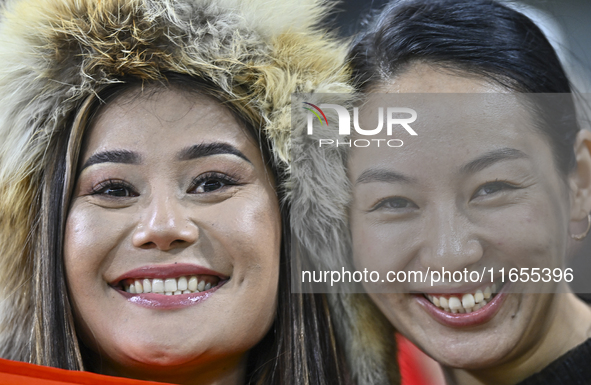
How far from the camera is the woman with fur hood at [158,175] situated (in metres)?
1.17

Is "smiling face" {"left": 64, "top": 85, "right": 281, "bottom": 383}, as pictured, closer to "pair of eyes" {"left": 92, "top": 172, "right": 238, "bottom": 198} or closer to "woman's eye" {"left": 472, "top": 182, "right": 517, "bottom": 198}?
"pair of eyes" {"left": 92, "top": 172, "right": 238, "bottom": 198}

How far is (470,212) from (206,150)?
1.83 feet

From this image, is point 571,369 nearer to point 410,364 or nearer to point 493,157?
point 410,364

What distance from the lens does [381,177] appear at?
1.21 m

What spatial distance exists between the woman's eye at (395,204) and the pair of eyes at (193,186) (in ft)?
1.02

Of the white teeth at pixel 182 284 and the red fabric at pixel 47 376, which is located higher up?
the white teeth at pixel 182 284

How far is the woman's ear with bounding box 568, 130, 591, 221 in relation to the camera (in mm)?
1178

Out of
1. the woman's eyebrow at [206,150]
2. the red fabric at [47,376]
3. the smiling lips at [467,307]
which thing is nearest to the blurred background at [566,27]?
the woman's eyebrow at [206,150]

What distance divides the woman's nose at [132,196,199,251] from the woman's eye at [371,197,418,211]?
1.27 feet

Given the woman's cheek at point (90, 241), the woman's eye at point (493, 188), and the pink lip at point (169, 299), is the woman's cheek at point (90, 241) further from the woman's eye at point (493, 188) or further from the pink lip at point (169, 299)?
the woman's eye at point (493, 188)

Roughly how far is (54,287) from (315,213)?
1.86ft

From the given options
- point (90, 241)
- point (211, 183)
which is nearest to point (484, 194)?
point (211, 183)

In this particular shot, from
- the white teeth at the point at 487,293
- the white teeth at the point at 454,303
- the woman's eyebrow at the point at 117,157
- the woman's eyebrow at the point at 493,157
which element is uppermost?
the woman's eyebrow at the point at 117,157

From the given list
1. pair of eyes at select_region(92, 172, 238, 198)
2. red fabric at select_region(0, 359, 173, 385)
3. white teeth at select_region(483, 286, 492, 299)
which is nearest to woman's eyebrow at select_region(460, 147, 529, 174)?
white teeth at select_region(483, 286, 492, 299)
